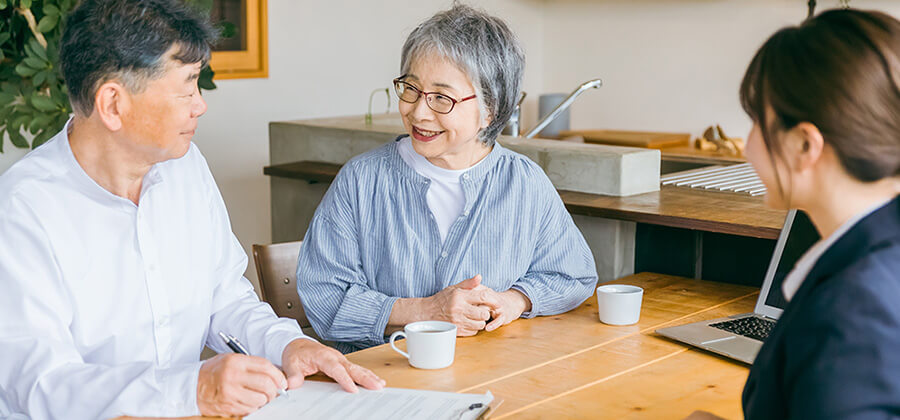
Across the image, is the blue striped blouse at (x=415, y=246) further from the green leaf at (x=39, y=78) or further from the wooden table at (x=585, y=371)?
the green leaf at (x=39, y=78)

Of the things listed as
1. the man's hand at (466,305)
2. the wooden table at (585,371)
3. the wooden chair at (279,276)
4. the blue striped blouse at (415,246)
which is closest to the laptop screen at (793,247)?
the wooden table at (585,371)

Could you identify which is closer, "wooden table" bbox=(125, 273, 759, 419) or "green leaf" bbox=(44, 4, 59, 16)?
"wooden table" bbox=(125, 273, 759, 419)

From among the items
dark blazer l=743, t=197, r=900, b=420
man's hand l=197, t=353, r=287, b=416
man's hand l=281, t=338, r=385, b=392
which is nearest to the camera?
dark blazer l=743, t=197, r=900, b=420

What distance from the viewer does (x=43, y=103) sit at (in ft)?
8.98

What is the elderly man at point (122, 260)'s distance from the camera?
1302mm

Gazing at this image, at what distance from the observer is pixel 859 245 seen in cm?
92

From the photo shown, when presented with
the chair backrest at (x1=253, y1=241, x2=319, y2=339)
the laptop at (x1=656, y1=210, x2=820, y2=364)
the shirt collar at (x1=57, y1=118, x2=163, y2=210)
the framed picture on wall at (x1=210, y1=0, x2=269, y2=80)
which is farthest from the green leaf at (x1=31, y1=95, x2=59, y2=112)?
the laptop at (x1=656, y1=210, x2=820, y2=364)

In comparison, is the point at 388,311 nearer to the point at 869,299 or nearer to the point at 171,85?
the point at 171,85

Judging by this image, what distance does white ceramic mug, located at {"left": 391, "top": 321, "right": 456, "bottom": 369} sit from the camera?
1484mm

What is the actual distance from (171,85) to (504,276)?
78cm

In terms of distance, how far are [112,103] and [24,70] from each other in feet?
4.85

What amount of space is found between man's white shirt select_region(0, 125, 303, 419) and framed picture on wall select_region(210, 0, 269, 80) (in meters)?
2.19

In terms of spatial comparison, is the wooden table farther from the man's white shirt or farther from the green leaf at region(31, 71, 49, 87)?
the green leaf at region(31, 71, 49, 87)

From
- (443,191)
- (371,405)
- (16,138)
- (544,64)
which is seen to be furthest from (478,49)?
(544,64)
